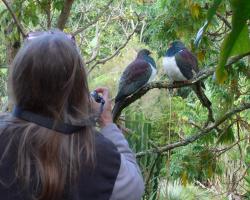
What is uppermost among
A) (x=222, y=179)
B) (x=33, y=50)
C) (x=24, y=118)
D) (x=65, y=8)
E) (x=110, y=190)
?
(x=65, y=8)

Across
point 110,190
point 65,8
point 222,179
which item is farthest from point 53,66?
point 222,179

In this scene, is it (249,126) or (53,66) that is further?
(249,126)

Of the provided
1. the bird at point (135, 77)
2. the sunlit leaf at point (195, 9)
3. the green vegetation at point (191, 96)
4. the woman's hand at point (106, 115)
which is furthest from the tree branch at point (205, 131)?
the woman's hand at point (106, 115)

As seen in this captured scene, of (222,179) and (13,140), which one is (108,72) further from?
(13,140)

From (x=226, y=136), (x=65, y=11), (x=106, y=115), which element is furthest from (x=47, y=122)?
(x=226, y=136)

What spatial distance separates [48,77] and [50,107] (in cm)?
6

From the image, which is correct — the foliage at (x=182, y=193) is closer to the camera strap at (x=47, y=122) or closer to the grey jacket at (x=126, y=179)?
the grey jacket at (x=126, y=179)

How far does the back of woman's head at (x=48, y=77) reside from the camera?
93 cm

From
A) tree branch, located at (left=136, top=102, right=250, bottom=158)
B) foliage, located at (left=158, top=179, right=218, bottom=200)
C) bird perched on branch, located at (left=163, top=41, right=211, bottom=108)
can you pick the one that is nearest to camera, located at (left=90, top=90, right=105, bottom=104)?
tree branch, located at (left=136, top=102, right=250, bottom=158)

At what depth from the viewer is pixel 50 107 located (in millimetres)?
938

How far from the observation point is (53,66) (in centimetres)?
92

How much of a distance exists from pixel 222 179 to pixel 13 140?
451 centimetres

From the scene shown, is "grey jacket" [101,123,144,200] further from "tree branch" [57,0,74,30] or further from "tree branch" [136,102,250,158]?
"tree branch" [57,0,74,30]

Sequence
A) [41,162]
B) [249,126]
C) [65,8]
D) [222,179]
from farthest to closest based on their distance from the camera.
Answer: [222,179] < [249,126] < [65,8] < [41,162]
